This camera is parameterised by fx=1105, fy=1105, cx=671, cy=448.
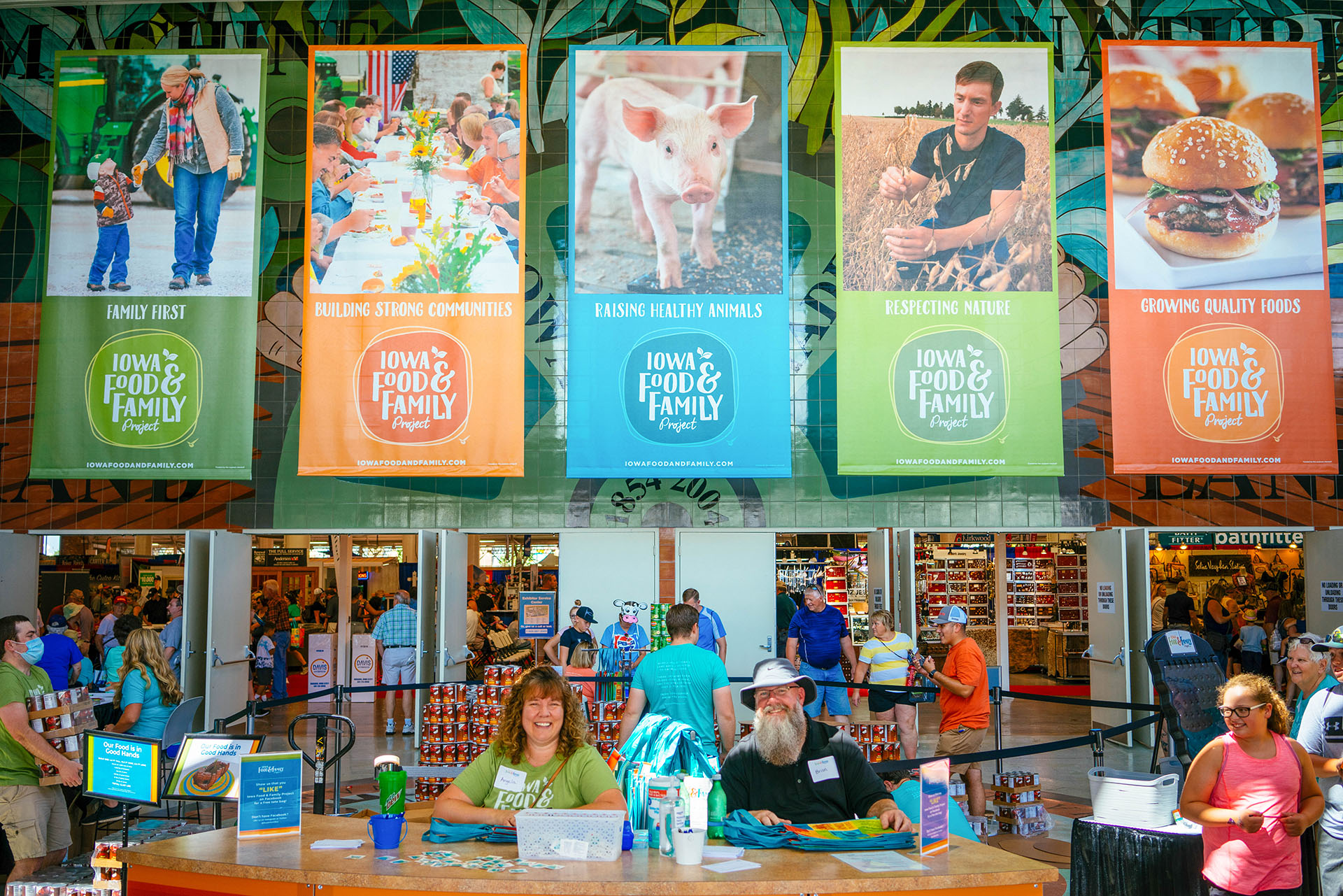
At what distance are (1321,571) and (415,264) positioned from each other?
935 centimetres

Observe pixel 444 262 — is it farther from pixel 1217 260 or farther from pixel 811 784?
pixel 811 784

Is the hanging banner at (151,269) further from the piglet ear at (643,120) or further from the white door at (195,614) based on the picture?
the piglet ear at (643,120)

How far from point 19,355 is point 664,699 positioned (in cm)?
886

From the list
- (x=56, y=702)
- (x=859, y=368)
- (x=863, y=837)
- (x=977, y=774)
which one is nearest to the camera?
(x=863, y=837)

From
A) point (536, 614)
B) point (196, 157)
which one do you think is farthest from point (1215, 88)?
point (196, 157)

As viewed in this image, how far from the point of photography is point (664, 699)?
18.3ft

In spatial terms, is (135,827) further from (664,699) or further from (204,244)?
(204,244)

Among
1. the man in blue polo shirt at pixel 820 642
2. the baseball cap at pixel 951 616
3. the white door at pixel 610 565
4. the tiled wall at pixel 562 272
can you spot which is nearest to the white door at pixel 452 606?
the tiled wall at pixel 562 272

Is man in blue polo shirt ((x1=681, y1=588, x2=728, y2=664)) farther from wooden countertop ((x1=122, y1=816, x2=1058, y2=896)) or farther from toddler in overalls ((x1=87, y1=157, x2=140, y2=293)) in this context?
toddler in overalls ((x1=87, y1=157, x2=140, y2=293))

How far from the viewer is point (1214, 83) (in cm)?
1069

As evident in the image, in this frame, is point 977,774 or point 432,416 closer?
point 977,774

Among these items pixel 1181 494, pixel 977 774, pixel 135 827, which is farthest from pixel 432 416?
pixel 1181 494

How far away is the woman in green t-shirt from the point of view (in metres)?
3.82

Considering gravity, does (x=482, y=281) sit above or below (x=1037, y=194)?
below
